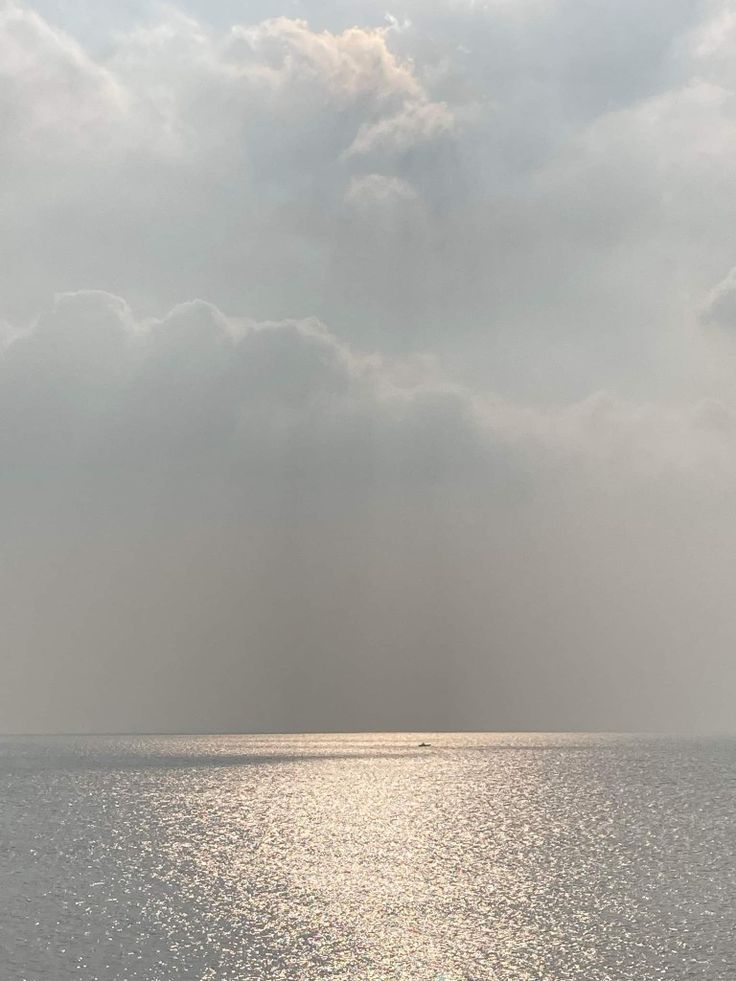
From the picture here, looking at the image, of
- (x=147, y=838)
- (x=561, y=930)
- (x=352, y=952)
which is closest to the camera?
(x=352, y=952)

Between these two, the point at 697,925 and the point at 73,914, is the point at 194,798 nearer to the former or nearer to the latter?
the point at 73,914

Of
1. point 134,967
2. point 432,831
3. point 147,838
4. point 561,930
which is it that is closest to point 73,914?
point 134,967

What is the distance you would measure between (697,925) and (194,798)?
11380 cm

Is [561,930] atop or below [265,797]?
below

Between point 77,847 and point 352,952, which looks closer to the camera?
point 352,952

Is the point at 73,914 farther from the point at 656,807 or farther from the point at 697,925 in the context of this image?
the point at 656,807

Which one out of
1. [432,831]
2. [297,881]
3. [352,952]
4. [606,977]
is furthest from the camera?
[432,831]

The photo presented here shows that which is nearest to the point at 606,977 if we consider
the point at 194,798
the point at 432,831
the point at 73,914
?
the point at 73,914

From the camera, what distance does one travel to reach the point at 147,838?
11088 cm

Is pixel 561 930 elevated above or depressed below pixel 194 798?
below

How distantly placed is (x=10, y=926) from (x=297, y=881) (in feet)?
79.2

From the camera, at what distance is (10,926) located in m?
63.2

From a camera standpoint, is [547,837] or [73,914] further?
[547,837]

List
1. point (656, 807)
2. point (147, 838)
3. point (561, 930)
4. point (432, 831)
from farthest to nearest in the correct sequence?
point (656, 807) → point (432, 831) → point (147, 838) → point (561, 930)
